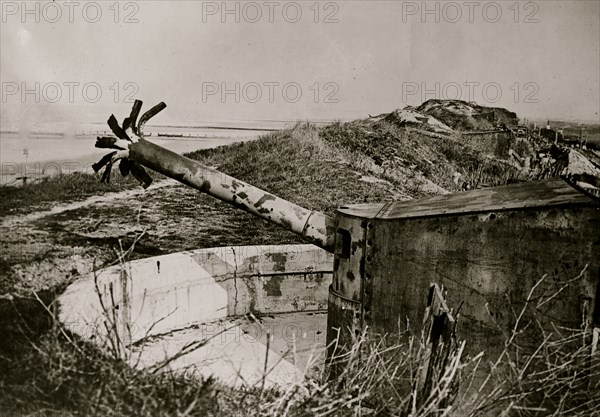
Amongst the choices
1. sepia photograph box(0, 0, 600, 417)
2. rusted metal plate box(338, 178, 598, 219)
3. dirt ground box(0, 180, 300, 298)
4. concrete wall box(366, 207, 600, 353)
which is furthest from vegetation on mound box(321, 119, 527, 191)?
concrete wall box(366, 207, 600, 353)

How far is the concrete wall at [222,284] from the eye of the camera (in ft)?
14.3

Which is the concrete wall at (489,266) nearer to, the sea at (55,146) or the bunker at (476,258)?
the bunker at (476,258)

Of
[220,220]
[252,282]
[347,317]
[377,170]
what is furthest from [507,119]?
[347,317]

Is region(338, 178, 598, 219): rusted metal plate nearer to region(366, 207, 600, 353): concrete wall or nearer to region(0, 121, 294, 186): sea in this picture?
region(366, 207, 600, 353): concrete wall

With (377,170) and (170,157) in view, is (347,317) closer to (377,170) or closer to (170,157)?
(170,157)

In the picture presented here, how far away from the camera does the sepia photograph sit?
7.26ft

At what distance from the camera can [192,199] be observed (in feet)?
23.8

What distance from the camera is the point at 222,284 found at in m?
5.15

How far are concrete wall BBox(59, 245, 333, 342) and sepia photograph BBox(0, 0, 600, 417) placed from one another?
2 cm

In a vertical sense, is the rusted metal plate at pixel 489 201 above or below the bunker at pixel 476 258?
above

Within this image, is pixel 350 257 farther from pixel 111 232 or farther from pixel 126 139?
pixel 111 232

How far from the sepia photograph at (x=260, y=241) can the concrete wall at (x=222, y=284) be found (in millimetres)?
20

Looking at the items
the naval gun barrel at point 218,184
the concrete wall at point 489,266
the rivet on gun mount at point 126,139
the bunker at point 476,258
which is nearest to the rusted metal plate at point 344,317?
the bunker at point 476,258

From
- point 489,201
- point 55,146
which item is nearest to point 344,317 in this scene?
point 489,201
